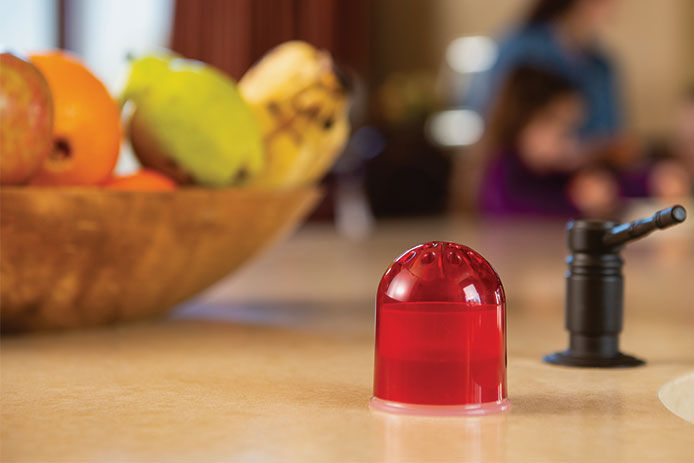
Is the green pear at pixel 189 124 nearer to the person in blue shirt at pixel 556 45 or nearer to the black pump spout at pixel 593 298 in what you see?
the black pump spout at pixel 593 298

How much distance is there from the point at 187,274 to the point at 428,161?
5283mm

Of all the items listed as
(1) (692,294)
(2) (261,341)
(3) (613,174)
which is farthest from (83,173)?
(3) (613,174)

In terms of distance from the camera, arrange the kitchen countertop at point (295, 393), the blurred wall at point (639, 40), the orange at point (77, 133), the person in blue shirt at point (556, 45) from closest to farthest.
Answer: the kitchen countertop at point (295, 393) < the orange at point (77, 133) < the person in blue shirt at point (556, 45) < the blurred wall at point (639, 40)

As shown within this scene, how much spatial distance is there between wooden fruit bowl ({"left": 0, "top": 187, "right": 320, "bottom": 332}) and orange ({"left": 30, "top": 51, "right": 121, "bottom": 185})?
0.04 meters

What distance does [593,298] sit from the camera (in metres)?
0.54

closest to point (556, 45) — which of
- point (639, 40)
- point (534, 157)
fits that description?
point (534, 157)

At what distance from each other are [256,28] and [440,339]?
18.5ft

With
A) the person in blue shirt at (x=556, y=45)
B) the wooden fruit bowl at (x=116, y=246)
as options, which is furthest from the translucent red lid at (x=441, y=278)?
the person in blue shirt at (x=556, y=45)

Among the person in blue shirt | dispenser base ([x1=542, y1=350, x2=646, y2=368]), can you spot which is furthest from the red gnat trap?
the person in blue shirt

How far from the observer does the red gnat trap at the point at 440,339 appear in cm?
41

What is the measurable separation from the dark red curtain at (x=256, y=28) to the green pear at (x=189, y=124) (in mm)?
5066

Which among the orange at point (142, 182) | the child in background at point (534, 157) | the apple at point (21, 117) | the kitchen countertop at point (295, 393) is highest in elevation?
the child in background at point (534, 157)

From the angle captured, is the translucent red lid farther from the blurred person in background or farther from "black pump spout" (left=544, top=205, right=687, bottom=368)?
the blurred person in background

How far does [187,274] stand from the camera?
0.72 m
